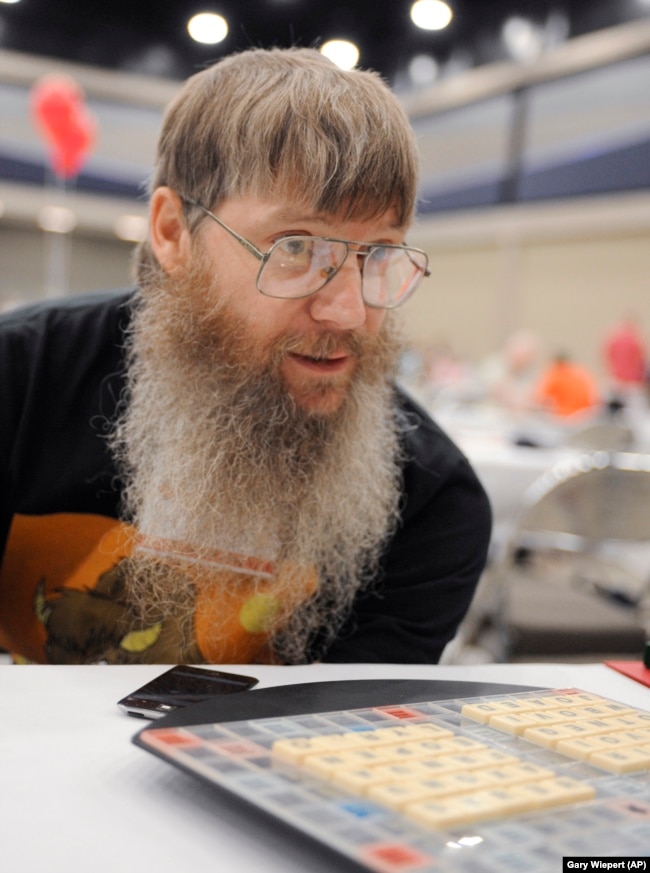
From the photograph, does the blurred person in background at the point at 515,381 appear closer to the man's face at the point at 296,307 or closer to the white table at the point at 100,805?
the man's face at the point at 296,307

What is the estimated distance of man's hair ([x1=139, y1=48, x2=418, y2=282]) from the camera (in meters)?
1.17

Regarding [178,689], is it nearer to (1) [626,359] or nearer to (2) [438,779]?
(2) [438,779]

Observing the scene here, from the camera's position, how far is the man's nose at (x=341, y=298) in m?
1.21

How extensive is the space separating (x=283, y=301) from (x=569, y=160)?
10961mm

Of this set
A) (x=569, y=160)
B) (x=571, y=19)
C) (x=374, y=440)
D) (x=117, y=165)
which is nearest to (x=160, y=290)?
(x=374, y=440)

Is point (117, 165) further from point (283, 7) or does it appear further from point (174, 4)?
point (283, 7)

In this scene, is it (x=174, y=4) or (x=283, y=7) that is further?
(x=174, y=4)

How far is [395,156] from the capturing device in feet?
3.99

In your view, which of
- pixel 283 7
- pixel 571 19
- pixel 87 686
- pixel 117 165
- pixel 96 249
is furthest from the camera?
pixel 96 249

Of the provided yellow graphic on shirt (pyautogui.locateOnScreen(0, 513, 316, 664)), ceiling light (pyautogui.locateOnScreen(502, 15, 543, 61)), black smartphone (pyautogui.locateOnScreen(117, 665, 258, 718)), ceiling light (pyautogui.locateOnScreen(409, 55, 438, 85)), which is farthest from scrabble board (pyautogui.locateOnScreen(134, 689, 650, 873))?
ceiling light (pyautogui.locateOnScreen(409, 55, 438, 85))

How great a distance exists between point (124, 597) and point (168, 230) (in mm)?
550

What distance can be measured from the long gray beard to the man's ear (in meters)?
0.05

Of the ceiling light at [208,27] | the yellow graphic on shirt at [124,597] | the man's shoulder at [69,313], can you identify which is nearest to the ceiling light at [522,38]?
the ceiling light at [208,27]

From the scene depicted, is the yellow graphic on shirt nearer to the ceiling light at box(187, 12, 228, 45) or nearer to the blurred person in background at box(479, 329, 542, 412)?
the ceiling light at box(187, 12, 228, 45)
